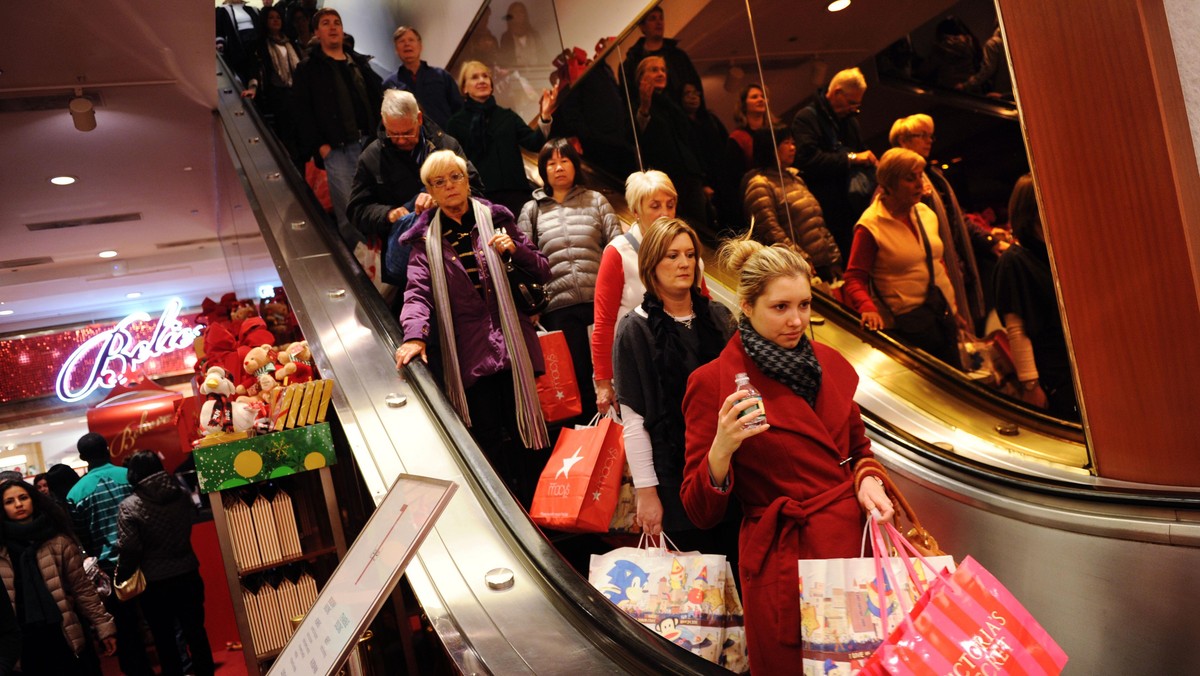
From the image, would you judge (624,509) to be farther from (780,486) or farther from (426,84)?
(426,84)

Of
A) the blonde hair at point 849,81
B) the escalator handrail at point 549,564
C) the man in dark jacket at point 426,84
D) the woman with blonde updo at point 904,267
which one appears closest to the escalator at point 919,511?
the escalator handrail at point 549,564

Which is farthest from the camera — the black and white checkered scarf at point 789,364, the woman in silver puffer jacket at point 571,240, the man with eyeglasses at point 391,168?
the man with eyeglasses at point 391,168

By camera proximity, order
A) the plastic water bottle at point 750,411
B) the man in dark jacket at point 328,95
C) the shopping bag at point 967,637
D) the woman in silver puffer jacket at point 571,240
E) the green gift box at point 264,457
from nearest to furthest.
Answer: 1. the shopping bag at point 967,637
2. the plastic water bottle at point 750,411
3. the green gift box at point 264,457
4. the woman in silver puffer jacket at point 571,240
5. the man in dark jacket at point 328,95

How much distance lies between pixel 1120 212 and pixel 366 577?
2.18 m

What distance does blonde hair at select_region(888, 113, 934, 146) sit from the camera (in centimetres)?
365

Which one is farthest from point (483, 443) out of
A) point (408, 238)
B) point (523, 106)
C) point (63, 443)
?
point (63, 443)

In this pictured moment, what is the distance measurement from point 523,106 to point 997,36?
17.4 ft

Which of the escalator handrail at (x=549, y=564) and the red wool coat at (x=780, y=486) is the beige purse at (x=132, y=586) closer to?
the escalator handrail at (x=549, y=564)

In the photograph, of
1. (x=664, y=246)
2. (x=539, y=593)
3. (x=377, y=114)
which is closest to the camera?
(x=539, y=593)

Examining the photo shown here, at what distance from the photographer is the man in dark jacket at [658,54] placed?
5746 mm

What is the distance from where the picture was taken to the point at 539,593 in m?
2.23

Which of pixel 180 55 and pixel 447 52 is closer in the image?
pixel 180 55

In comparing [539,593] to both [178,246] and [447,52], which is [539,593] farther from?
[178,246]

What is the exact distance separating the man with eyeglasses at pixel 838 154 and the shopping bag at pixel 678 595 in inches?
86.6
